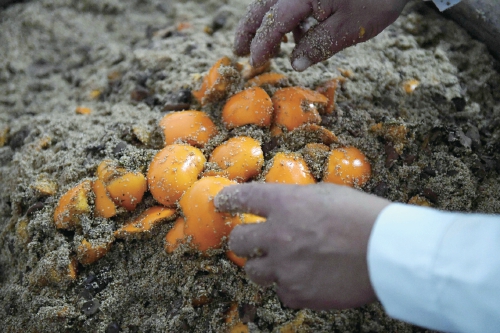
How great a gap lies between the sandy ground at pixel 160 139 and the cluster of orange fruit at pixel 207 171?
0.21ft

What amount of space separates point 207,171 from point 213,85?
48 cm

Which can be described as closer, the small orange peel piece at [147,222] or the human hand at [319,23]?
the small orange peel piece at [147,222]

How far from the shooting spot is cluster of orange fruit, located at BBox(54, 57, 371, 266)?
1529mm

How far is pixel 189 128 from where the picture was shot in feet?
6.16

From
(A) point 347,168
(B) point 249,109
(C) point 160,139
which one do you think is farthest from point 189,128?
(A) point 347,168

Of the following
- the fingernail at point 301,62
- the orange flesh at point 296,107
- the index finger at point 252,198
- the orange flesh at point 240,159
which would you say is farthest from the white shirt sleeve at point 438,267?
the fingernail at point 301,62

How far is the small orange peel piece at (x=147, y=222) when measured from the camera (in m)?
1.65

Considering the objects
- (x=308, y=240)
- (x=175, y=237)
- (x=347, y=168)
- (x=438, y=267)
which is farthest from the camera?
(x=347, y=168)

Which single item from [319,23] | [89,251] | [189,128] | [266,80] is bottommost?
[89,251]

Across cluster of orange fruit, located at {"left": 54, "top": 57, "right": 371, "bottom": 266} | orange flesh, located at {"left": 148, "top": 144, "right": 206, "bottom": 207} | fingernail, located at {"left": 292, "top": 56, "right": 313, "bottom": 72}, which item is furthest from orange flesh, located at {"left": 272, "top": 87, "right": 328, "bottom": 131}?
orange flesh, located at {"left": 148, "top": 144, "right": 206, "bottom": 207}

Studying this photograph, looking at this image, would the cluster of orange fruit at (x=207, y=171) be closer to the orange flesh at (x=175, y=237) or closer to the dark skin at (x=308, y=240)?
the orange flesh at (x=175, y=237)

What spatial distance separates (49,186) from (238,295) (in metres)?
0.99

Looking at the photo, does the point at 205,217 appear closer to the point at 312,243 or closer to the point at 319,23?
the point at 312,243

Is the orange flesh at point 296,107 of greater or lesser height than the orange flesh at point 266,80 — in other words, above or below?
below
